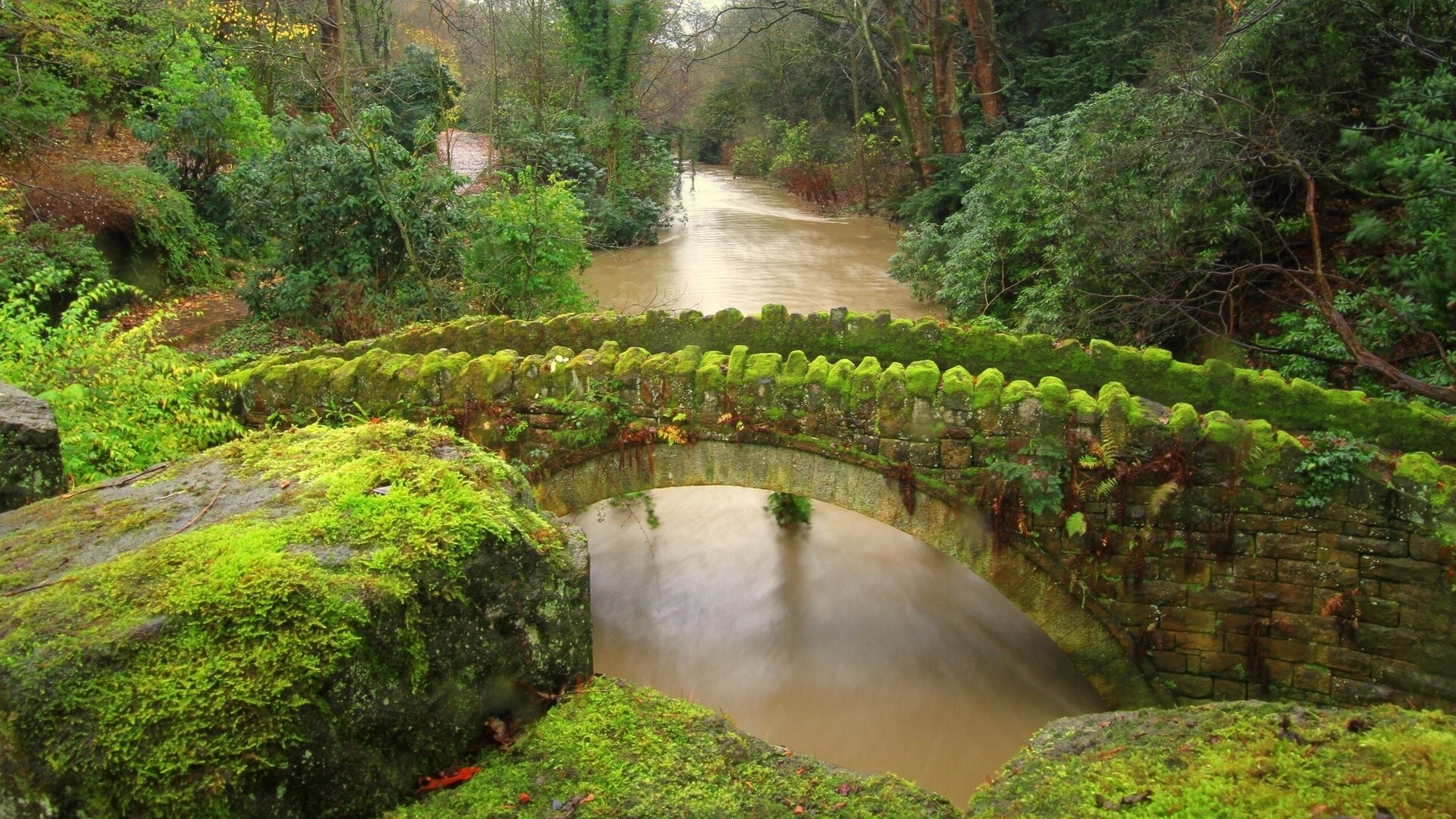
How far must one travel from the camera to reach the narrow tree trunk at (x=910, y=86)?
19.6 m

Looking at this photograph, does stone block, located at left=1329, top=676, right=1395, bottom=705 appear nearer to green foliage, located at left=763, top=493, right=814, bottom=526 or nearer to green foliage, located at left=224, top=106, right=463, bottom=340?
green foliage, located at left=763, top=493, right=814, bottom=526

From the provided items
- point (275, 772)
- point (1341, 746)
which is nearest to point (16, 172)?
point (275, 772)

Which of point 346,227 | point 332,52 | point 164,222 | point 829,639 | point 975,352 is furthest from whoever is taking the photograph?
point 332,52

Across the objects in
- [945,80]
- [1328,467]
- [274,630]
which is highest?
[945,80]

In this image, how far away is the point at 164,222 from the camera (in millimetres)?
14180

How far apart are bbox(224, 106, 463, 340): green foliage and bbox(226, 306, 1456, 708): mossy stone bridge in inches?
265

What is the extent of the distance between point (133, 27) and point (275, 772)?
833 inches

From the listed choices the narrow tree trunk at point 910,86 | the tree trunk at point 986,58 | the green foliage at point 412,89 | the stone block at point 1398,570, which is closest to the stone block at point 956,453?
the stone block at point 1398,570

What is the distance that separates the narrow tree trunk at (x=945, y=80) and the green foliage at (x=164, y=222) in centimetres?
1557

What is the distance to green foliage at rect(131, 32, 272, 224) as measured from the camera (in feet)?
52.0

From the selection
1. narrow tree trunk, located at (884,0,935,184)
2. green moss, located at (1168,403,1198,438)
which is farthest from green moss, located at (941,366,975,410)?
narrow tree trunk, located at (884,0,935,184)

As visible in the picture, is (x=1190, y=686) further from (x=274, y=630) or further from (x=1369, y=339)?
(x=274, y=630)

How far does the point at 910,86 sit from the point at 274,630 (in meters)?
20.4

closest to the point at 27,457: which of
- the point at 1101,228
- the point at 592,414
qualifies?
the point at 592,414
